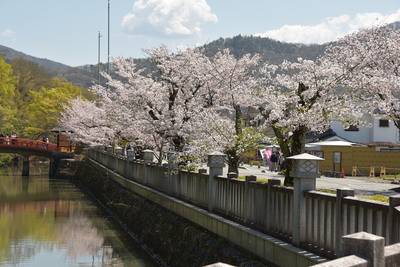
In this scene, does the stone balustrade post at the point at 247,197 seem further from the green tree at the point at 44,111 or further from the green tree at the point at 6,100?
the green tree at the point at 44,111

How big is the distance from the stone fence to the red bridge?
38926mm

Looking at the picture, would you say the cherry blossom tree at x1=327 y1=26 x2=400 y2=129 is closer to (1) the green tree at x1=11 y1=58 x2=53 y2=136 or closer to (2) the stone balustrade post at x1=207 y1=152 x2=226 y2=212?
A: (2) the stone balustrade post at x1=207 y1=152 x2=226 y2=212

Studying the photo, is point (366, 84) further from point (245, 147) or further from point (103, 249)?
point (103, 249)

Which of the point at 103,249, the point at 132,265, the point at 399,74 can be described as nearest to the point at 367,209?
the point at 132,265

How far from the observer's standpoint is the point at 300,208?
299 inches

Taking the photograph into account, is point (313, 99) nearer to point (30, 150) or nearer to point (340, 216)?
point (340, 216)

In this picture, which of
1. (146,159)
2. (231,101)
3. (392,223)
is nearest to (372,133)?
(231,101)

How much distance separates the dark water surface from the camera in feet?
49.4

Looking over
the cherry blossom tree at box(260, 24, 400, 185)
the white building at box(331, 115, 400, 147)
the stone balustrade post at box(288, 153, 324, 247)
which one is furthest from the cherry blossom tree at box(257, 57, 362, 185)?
the white building at box(331, 115, 400, 147)

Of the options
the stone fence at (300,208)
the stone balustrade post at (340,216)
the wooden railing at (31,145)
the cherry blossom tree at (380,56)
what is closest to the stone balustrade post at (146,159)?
the stone fence at (300,208)

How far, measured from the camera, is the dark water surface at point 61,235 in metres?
15.1

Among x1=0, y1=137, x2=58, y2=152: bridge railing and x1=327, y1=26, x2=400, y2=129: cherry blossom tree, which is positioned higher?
x1=327, y1=26, x2=400, y2=129: cherry blossom tree

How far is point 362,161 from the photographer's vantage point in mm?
36312

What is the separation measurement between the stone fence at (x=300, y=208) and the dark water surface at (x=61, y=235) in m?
4.29
